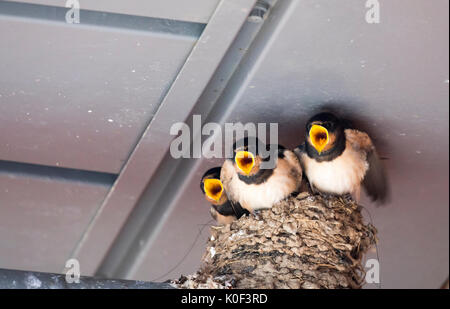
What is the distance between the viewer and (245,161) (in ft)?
8.31

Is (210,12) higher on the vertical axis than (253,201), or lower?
higher

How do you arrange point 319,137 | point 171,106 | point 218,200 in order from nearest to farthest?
point 171,106 < point 319,137 < point 218,200

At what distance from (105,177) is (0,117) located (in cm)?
45

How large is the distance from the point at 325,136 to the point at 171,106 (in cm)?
53

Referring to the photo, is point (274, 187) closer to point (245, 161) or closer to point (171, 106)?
point (245, 161)

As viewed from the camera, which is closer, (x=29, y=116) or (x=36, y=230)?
(x=29, y=116)

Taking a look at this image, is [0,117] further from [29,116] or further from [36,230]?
[36,230]

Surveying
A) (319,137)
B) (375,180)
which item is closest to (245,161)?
(319,137)

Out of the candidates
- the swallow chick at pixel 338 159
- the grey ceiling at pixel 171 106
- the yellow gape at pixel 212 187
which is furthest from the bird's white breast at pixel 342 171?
the yellow gape at pixel 212 187

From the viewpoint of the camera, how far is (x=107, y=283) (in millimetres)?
1998

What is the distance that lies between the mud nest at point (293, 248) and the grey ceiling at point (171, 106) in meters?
0.28
